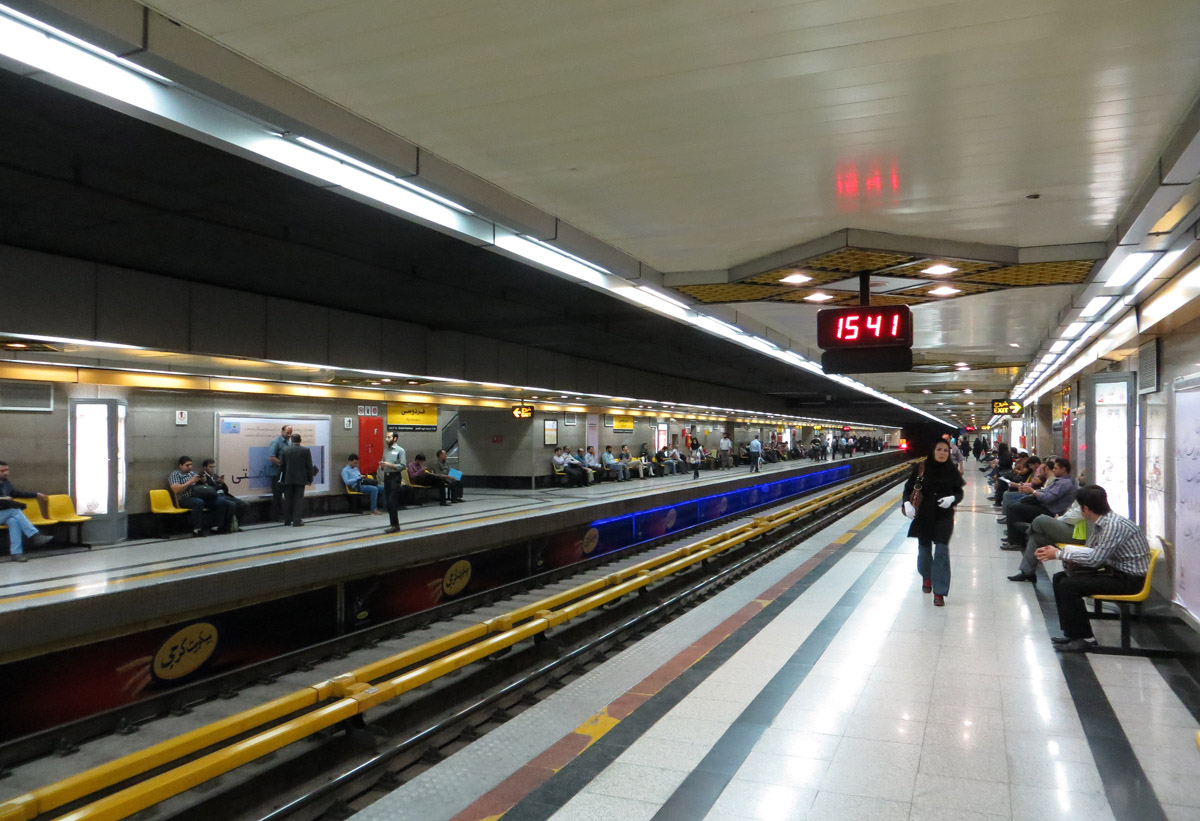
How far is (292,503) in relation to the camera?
13133 millimetres

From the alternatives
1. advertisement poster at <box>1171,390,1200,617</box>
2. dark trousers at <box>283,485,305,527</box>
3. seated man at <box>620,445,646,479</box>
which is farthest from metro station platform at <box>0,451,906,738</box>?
seated man at <box>620,445,646,479</box>

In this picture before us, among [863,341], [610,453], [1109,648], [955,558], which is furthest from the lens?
[610,453]

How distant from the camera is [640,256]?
24.0ft

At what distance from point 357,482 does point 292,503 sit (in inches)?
95.9

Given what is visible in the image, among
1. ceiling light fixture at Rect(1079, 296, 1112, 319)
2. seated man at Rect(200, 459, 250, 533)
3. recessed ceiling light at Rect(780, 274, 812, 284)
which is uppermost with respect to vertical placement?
recessed ceiling light at Rect(780, 274, 812, 284)

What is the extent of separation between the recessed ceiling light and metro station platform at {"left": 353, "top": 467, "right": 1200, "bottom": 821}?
10.6ft

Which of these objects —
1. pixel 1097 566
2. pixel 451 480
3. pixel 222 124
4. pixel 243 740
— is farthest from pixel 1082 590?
pixel 451 480

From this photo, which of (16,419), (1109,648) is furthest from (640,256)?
(16,419)

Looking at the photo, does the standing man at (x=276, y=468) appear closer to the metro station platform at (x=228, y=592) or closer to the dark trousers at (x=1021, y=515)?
the metro station platform at (x=228, y=592)

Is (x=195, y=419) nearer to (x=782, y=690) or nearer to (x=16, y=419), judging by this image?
(x=16, y=419)

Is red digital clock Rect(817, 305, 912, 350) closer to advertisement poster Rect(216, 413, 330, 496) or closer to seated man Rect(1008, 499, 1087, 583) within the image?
seated man Rect(1008, 499, 1087, 583)

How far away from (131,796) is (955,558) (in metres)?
9.40

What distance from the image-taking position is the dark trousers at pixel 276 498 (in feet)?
45.0

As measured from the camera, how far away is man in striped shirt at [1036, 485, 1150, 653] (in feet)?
18.1
